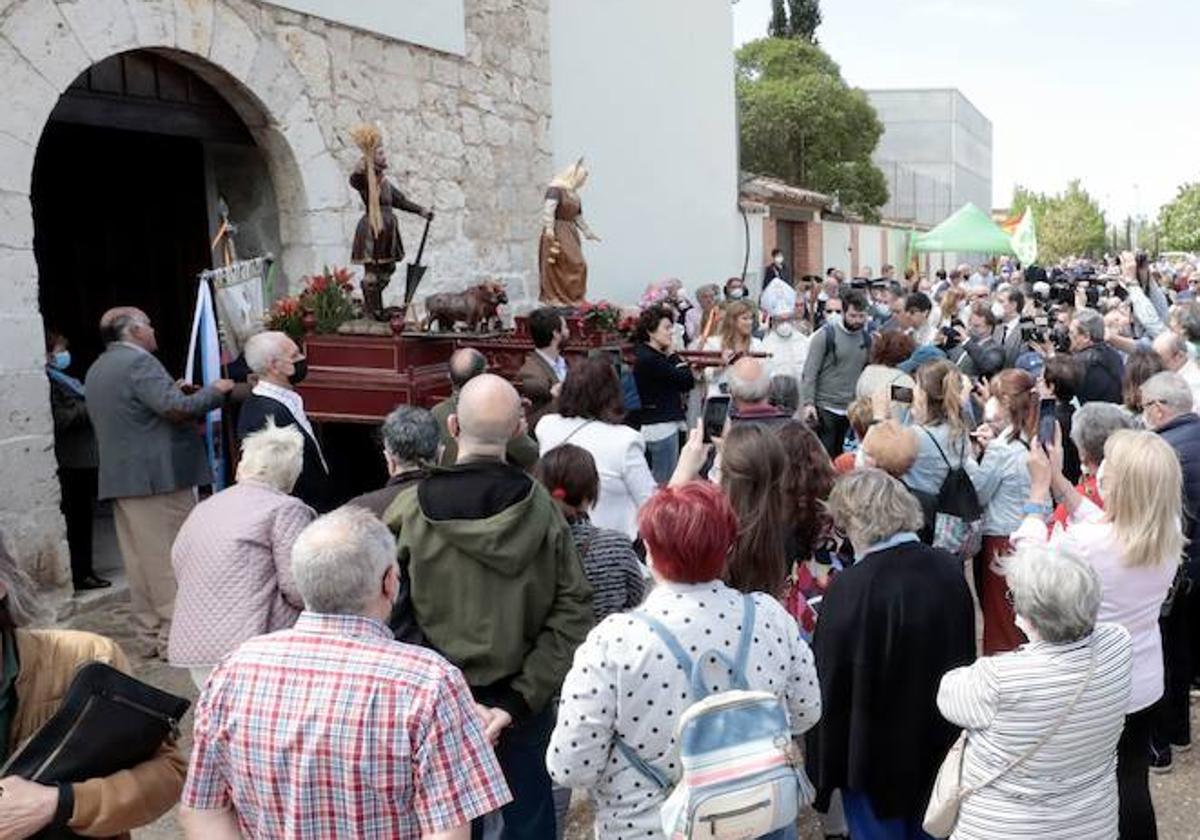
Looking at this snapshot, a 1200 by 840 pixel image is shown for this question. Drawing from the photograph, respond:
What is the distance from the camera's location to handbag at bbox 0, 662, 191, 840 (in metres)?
1.87

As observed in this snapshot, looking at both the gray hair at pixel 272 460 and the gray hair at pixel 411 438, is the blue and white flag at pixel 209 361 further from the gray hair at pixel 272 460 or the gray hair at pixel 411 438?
the gray hair at pixel 411 438

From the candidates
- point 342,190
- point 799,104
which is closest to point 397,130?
point 342,190

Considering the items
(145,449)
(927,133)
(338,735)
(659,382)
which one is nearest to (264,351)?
(145,449)

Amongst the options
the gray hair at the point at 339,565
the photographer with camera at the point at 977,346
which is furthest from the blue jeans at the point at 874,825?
the photographer with camera at the point at 977,346

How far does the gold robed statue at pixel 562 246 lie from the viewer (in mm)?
8055

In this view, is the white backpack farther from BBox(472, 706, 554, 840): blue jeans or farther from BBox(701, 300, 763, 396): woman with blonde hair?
BBox(701, 300, 763, 396): woman with blonde hair

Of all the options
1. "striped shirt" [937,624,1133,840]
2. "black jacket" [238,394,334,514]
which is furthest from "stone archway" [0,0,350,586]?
"striped shirt" [937,624,1133,840]

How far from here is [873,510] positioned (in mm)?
3041

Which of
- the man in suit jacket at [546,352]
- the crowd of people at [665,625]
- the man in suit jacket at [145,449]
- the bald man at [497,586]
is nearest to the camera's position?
the crowd of people at [665,625]

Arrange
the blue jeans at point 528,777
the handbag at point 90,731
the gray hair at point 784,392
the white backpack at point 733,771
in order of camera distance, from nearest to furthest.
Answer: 1. the handbag at point 90,731
2. the white backpack at point 733,771
3. the blue jeans at point 528,777
4. the gray hair at point 784,392

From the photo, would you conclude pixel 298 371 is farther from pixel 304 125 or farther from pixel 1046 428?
pixel 1046 428

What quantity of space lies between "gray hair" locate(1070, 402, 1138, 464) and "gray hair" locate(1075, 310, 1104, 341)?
8.96ft

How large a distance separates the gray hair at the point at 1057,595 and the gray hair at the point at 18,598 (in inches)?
83.7

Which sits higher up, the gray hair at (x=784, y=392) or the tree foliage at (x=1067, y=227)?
the tree foliage at (x=1067, y=227)
